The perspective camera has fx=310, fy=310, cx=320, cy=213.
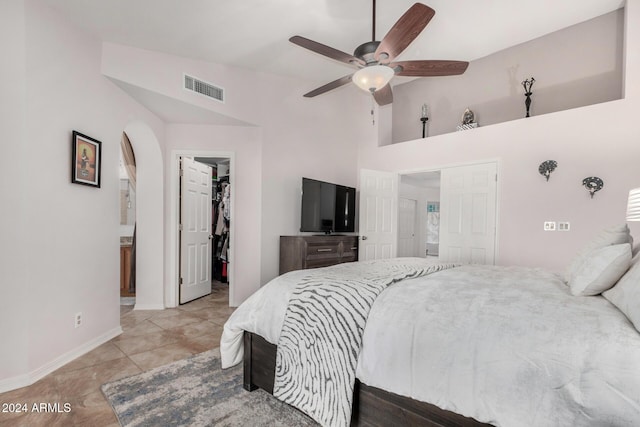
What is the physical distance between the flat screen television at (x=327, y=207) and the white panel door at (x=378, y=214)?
197 mm

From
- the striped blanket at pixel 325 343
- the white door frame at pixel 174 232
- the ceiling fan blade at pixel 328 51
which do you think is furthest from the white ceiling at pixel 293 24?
the striped blanket at pixel 325 343

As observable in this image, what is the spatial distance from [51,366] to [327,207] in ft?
10.4

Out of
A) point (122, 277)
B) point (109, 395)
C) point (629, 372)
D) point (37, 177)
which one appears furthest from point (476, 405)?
point (122, 277)

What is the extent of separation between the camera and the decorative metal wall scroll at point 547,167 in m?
3.32

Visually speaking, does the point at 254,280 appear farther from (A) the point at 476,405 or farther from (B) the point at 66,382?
(A) the point at 476,405

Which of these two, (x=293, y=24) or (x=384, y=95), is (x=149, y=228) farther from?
(x=384, y=95)

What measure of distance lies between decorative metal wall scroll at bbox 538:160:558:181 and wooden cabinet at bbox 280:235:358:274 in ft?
7.94

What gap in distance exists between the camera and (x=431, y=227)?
977 centimetres

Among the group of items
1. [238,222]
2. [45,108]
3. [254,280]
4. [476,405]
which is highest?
[45,108]

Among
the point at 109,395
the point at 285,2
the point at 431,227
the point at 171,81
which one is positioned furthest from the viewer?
the point at 431,227

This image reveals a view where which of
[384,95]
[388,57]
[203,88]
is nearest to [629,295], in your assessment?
[388,57]

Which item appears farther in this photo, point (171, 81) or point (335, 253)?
point (335, 253)

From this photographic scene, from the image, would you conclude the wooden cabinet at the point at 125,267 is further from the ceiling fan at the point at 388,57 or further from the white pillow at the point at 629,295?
the white pillow at the point at 629,295

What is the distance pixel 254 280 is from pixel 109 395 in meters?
2.11
